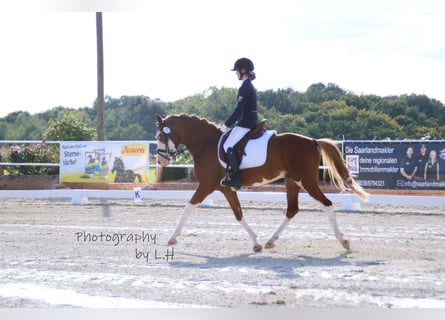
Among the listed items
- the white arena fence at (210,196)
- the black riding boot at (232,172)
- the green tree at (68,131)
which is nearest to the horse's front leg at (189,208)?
the black riding boot at (232,172)

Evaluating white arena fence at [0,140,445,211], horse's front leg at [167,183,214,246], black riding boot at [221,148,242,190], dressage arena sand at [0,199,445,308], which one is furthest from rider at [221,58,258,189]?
white arena fence at [0,140,445,211]

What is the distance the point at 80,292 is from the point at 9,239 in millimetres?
4303

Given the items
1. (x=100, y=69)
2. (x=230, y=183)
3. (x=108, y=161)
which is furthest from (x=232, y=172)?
(x=100, y=69)

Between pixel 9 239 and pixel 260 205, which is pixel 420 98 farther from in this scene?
pixel 9 239

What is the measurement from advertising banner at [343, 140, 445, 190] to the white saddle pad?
28.8 ft

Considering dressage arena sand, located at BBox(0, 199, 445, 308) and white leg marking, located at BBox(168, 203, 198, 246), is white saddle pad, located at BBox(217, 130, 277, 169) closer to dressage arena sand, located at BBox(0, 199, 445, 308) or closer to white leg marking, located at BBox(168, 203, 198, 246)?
white leg marking, located at BBox(168, 203, 198, 246)

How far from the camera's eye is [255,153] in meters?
9.36

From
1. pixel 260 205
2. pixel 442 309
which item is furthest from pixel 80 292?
pixel 260 205

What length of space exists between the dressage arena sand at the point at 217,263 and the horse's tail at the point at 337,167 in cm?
81

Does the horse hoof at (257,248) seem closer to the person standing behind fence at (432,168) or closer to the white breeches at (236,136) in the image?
the white breeches at (236,136)

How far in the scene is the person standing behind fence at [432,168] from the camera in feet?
55.7

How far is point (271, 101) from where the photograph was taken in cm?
4416

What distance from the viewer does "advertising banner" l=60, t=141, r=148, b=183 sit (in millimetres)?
19969

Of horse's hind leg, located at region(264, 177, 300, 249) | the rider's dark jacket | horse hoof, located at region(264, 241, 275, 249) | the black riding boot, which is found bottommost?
horse hoof, located at region(264, 241, 275, 249)
